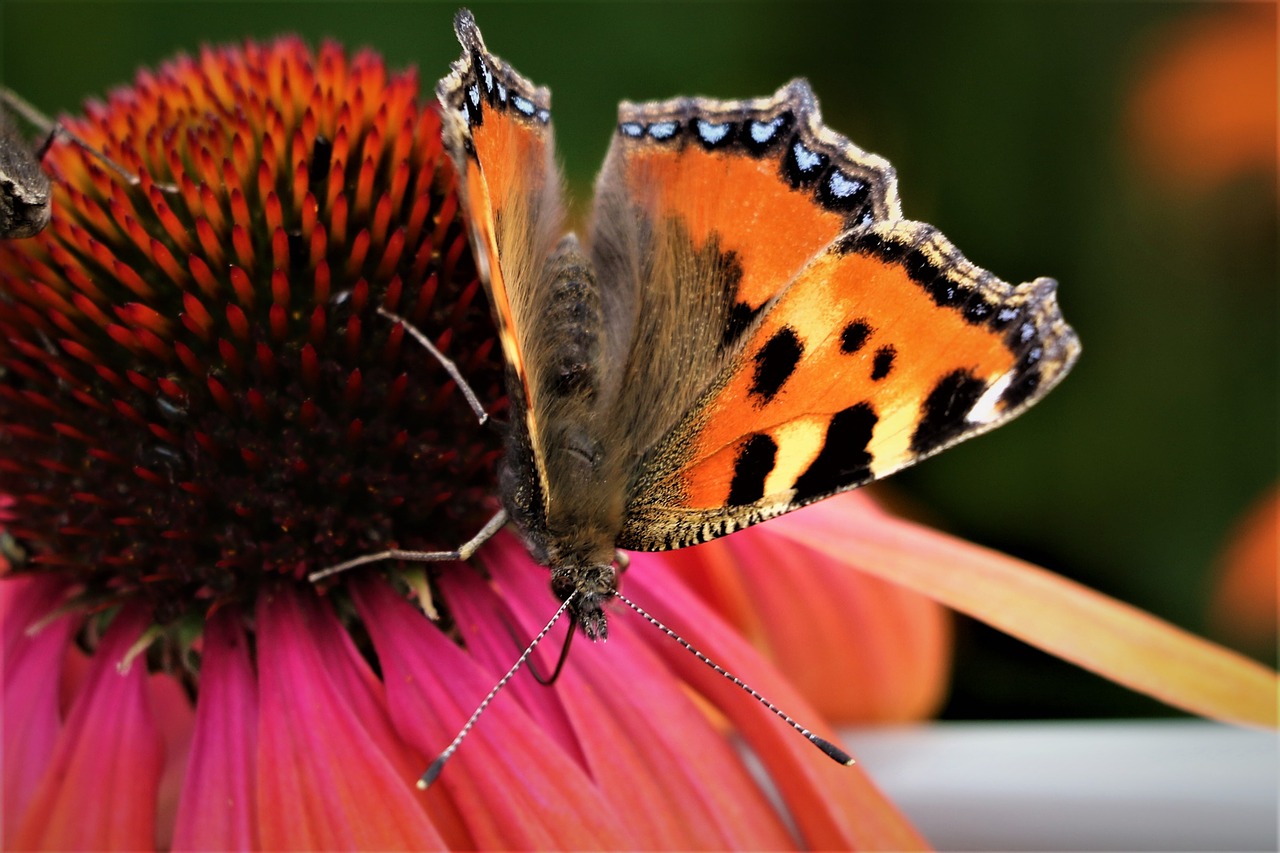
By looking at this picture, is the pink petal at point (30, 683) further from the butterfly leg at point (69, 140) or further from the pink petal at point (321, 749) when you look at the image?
the butterfly leg at point (69, 140)

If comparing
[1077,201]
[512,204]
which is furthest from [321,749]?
[1077,201]

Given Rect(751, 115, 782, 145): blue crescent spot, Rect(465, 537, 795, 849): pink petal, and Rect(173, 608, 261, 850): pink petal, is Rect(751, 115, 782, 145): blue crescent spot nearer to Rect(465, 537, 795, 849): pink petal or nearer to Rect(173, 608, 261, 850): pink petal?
Rect(465, 537, 795, 849): pink petal

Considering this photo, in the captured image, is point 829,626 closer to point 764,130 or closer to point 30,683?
point 764,130

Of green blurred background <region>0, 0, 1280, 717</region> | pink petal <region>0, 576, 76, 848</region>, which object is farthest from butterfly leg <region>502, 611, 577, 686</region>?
green blurred background <region>0, 0, 1280, 717</region>

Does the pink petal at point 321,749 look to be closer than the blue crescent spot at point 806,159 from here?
Yes

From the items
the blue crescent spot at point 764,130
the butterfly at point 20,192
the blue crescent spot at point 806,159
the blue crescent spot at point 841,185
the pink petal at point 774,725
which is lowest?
the pink petal at point 774,725

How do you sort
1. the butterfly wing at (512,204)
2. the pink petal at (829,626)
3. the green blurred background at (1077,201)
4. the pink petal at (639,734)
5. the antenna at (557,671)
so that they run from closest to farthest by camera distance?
Result: the butterfly wing at (512,204) < the antenna at (557,671) < the pink petal at (639,734) < the pink petal at (829,626) < the green blurred background at (1077,201)

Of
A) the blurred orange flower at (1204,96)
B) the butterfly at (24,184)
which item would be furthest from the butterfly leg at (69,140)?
the blurred orange flower at (1204,96)

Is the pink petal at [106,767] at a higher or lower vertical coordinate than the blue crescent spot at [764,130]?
higher
